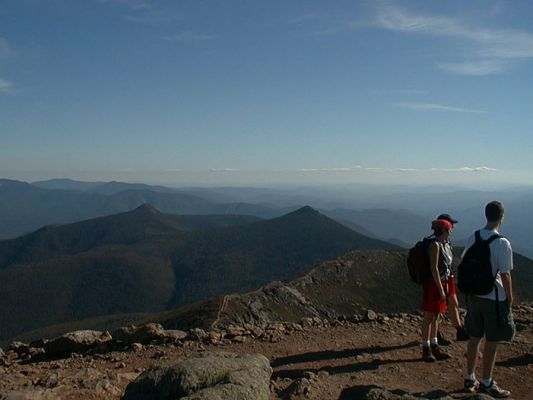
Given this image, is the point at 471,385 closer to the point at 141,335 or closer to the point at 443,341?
the point at 443,341

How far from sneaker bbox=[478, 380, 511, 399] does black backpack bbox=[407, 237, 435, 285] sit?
2.13 metres

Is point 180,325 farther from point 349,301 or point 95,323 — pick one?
point 95,323

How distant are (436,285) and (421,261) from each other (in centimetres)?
51

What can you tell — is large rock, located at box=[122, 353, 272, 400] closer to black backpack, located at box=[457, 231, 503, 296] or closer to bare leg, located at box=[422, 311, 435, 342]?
black backpack, located at box=[457, 231, 503, 296]

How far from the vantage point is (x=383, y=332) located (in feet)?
38.3

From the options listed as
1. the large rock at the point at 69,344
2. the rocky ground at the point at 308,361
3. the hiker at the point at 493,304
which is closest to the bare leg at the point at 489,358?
the hiker at the point at 493,304

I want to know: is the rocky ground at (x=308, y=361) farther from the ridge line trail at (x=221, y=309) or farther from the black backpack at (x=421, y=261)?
the ridge line trail at (x=221, y=309)

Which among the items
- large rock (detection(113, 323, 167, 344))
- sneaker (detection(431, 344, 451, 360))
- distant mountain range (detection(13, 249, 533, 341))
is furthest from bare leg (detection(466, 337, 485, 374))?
distant mountain range (detection(13, 249, 533, 341))

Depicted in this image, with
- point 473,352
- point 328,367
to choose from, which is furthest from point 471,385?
point 328,367

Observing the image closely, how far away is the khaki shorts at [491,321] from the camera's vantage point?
700cm

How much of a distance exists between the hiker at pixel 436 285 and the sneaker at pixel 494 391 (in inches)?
66.7

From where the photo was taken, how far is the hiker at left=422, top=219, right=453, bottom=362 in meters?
8.48

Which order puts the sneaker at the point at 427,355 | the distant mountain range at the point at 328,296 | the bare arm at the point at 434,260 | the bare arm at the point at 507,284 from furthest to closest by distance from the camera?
the distant mountain range at the point at 328,296
the sneaker at the point at 427,355
the bare arm at the point at 434,260
the bare arm at the point at 507,284

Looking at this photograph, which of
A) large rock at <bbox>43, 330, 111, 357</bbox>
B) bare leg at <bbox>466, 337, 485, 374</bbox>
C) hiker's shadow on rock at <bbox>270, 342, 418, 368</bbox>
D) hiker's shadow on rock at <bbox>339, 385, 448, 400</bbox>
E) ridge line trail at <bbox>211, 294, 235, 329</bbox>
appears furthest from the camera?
ridge line trail at <bbox>211, 294, 235, 329</bbox>
